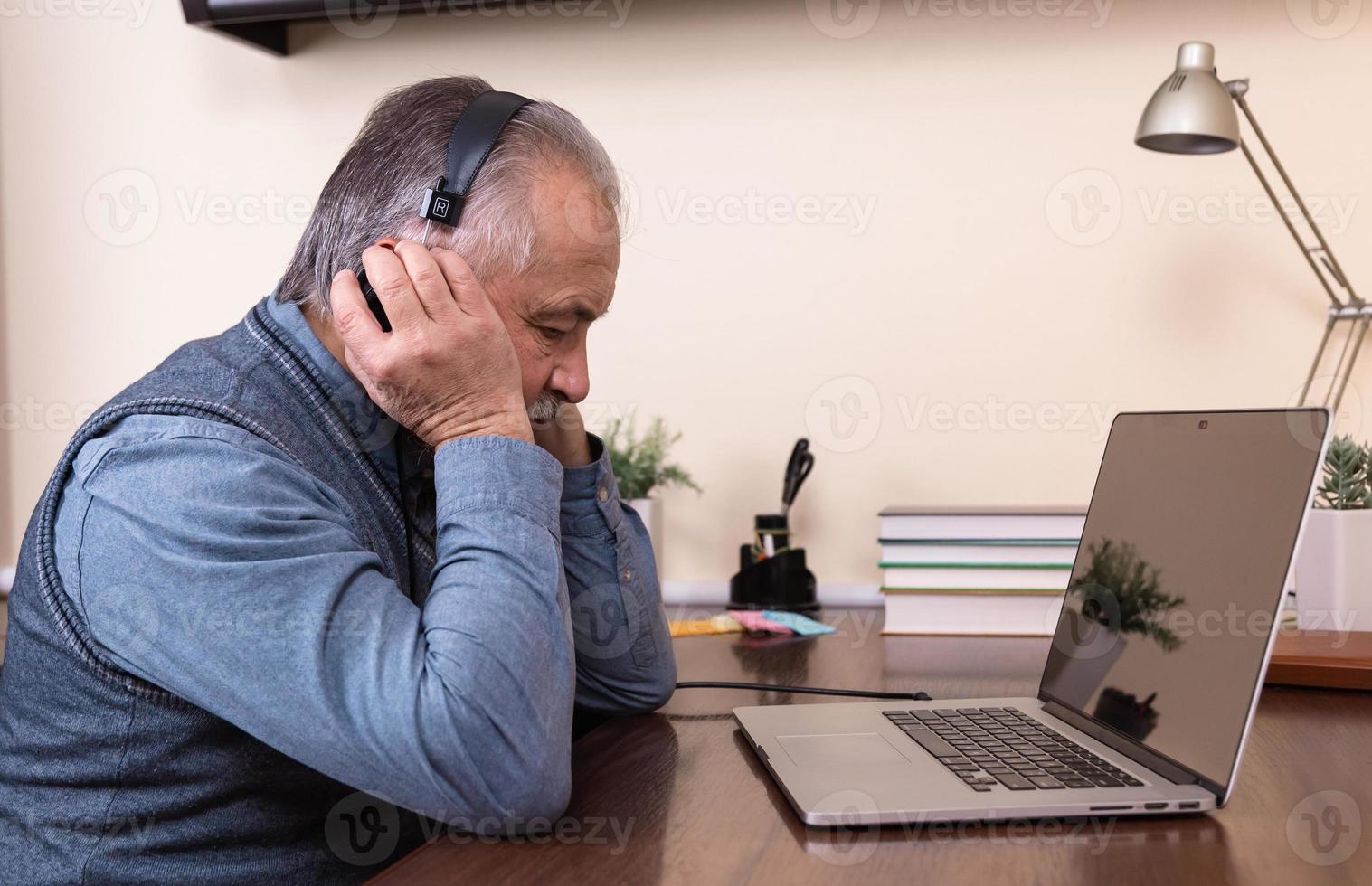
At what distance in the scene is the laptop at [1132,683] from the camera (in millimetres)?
725


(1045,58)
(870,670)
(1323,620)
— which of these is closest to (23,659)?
(870,670)

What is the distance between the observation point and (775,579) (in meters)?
1.65

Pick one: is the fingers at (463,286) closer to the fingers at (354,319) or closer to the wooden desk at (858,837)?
the fingers at (354,319)

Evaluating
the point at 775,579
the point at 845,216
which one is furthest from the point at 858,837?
the point at 845,216

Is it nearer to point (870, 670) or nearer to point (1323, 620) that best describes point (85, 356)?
point (870, 670)

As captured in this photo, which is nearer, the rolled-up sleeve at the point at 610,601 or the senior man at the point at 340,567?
the senior man at the point at 340,567

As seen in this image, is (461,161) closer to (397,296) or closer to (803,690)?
(397,296)

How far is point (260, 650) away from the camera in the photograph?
28.9 inches

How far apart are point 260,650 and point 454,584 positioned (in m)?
0.13

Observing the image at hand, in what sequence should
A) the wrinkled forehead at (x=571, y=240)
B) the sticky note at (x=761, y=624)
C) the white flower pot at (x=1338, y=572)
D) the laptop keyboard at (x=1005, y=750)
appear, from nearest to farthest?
the laptop keyboard at (x=1005, y=750) < the wrinkled forehead at (x=571, y=240) < the white flower pot at (x=1338, y=572) < the sticky note at (x=761, y=624)

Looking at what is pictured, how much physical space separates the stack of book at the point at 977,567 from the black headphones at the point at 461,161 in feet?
2.45

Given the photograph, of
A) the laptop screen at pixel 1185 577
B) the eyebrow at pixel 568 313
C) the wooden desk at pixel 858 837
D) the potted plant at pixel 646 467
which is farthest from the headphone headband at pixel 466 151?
the potted plant at pixel 646 467

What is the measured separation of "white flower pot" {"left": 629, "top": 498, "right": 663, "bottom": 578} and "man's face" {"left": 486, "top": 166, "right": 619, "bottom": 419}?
595 mm

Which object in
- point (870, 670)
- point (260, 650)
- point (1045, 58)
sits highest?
point (1045, 58)
